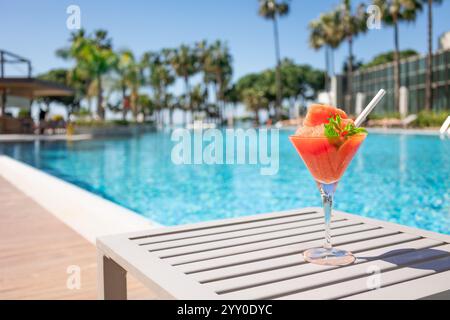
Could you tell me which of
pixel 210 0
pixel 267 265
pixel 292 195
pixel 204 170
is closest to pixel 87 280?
pixel 267 265

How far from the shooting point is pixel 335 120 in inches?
72.9

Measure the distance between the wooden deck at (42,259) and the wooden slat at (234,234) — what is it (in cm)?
109

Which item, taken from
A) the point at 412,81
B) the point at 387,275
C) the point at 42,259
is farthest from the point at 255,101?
the point at 387,275

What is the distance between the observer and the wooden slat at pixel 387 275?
1.57 m

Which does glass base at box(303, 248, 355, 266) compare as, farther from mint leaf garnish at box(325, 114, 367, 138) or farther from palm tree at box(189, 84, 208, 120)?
palm tree at box(189, 84, 208, 120)

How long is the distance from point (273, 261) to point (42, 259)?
2.64 m

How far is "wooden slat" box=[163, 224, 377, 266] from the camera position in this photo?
Answer: 196cm

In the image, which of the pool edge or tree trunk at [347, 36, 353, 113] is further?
tree trunk at [347, 36, 353, 113]

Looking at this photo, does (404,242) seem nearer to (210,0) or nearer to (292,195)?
(292,195)

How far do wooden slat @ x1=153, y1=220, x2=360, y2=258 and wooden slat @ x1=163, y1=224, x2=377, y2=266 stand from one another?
28 millimetres

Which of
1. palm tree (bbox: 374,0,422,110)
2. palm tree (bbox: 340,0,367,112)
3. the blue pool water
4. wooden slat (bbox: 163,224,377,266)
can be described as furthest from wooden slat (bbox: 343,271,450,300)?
palm tree (bbox: 340,0,367,112)

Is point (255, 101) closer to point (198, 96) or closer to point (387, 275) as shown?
point (198, 96)
